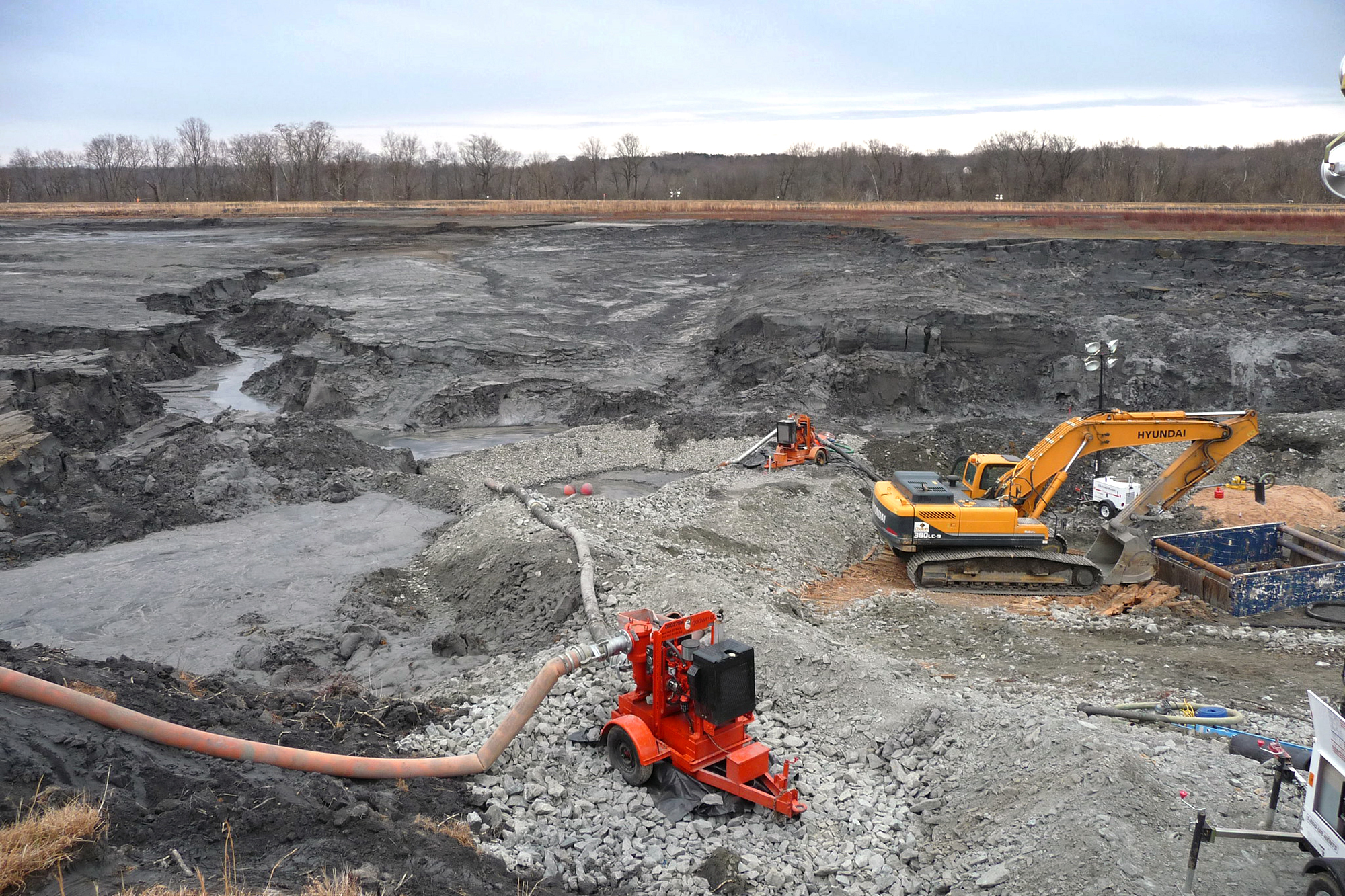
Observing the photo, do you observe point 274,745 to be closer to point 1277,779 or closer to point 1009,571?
point 1277,779

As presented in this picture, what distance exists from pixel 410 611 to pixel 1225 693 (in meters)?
10.6

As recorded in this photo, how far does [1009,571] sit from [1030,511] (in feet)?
3.51

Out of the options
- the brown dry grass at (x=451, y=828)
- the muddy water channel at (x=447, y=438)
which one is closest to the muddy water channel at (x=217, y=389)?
the muddy water channel at (x=447, y=438)

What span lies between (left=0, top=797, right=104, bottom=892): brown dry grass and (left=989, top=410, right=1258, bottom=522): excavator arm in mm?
12682

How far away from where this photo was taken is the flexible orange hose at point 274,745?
21.8ft

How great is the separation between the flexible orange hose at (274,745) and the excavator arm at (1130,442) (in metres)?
9.15

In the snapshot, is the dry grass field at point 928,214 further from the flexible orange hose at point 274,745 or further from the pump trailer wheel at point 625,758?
the flexible orange hose at point 274,745

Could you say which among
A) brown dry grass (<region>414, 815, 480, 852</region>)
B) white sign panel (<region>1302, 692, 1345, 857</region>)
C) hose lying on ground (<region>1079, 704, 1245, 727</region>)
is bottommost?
brown dry grass (<region>414, 815, 480, 852</region>)

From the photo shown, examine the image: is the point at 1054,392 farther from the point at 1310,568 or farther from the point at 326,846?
the point at 326,846

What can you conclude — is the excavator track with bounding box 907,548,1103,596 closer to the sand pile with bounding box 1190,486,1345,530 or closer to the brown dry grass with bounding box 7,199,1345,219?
the sand pile with bounding box 1190,486,1345,530

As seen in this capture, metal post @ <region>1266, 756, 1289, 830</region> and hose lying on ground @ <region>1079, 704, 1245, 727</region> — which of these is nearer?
metal post @ <region>1266, 756, 1289, 830</region>

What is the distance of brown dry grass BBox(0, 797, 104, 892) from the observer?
4.98 meters

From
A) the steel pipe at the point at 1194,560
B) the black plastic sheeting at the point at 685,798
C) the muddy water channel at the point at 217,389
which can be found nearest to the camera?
the black plastic sheeting at the point at 685,798

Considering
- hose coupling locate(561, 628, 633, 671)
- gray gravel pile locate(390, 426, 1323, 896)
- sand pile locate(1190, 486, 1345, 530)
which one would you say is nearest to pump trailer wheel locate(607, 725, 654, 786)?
gray gravel pile locate(390, 426, 1323, 896)
